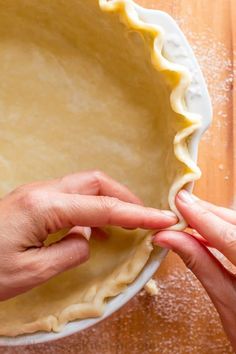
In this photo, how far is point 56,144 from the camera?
0.98 meters

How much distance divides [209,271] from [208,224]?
0.09 m

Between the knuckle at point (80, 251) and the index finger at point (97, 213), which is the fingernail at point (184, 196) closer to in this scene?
the index finger at point (97, 213)

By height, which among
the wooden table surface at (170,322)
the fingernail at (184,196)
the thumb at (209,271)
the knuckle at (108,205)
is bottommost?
the wooden table surface at (170,322)

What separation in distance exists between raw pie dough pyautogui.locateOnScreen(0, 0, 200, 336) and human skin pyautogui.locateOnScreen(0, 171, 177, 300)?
0.05 meters

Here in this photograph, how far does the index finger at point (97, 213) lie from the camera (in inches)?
29.5

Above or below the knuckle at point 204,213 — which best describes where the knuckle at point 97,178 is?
above

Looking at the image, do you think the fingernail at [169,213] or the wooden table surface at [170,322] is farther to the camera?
the wooden table surface at [170,322]

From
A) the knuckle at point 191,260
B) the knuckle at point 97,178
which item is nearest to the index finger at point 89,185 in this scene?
the knuckle at point 97,178

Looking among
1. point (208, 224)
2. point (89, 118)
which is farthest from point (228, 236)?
point (89, 118)

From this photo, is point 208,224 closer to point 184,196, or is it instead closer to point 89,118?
point 184,196

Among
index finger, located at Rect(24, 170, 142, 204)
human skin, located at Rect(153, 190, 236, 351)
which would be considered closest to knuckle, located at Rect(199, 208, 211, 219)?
human skin, located at Rect(153, 190, 236, 351)

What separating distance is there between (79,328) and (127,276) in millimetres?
104

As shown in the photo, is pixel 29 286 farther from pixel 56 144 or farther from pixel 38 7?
pixel 38 7

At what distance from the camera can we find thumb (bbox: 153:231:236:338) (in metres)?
0.78
